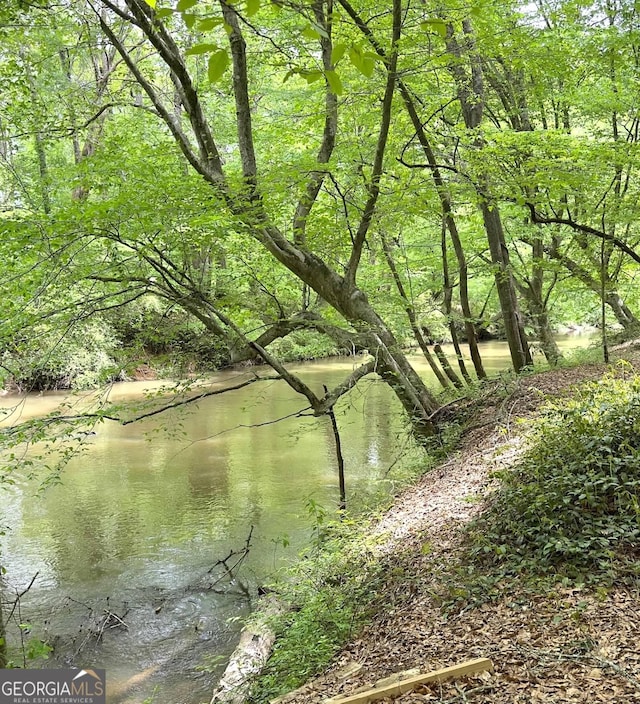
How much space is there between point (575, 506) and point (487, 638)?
1.37 meters

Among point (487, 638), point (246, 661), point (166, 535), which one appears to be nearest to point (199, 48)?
point (487, 638)

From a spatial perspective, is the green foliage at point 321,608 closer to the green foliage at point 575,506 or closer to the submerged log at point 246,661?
the submerged log at point 246,661

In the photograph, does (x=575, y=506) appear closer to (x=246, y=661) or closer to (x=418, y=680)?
(x=418, y=680)

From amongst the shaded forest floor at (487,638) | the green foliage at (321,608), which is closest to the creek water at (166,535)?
the green foliage at (321,608)

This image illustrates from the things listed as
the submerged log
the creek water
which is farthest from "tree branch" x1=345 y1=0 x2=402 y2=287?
the submerged log

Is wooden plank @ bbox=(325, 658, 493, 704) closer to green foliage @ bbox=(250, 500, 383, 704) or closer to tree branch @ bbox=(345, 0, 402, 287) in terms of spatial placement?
green foliage @ bbox=(250, 500, 383, 704)

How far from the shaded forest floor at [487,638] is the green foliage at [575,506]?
0.84ft

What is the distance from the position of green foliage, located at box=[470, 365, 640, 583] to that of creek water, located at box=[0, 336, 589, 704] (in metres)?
2.33

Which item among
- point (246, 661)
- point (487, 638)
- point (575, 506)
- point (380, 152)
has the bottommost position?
point (246, 661)

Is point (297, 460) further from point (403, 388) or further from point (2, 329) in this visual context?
point (2, 329)

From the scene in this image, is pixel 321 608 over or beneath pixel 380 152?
beneath

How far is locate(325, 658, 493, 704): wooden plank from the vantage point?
9.39ft

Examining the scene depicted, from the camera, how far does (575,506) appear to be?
412 centimetres

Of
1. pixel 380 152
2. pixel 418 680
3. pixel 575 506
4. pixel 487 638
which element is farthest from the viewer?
pixel 380 152
